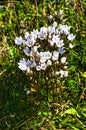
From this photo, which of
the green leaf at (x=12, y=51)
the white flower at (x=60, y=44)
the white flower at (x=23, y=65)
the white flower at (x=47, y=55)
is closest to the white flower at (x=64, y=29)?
the white flower at (x=60, y=44)

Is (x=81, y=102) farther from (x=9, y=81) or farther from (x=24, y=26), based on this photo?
(x=24, y=26)

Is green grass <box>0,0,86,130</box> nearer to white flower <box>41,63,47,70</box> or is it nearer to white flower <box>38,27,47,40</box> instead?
white flower <box>41,63,47,70</box>

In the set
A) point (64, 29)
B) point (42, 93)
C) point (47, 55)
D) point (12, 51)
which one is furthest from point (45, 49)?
point (12, 51)

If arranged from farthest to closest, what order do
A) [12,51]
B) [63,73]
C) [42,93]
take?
[12,51]
[42,93]
[63,73]

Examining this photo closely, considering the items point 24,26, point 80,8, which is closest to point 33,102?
point 24,26

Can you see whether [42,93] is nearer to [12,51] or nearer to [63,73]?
[63,73]

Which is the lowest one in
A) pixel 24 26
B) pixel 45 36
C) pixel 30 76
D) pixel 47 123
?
pixel 47 123
